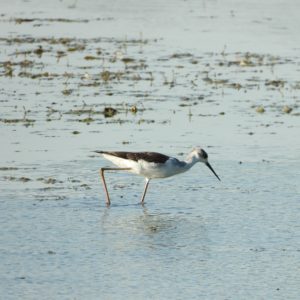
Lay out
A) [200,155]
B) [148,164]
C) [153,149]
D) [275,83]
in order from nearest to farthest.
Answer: [148,164]
[200,155]
[153,149]
[275,83]

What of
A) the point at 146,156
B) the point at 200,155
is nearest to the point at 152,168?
the point at 146,156

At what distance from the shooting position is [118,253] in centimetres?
1027

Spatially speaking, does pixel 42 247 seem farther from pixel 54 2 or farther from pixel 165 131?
pixel 54 2

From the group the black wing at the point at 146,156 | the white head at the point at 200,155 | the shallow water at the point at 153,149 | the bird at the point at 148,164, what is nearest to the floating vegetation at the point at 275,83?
the shallow water at the point at 153,149

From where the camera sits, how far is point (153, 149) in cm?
1485

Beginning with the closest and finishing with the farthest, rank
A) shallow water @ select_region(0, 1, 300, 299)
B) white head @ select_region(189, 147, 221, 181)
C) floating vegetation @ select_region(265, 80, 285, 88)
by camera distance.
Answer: shallow water @ select_region(0, 1, 300, 299) → white head @ select_region(189, 147, 221, 181) → floating vegetation @ select_region(265, 80, 285, 88)

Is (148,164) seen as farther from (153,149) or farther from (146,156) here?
(153,149)

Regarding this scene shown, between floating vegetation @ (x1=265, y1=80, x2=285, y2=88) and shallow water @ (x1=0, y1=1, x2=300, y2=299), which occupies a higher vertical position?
floating vegetation @ (x1=265, y1=80, x2=285, y2=88)

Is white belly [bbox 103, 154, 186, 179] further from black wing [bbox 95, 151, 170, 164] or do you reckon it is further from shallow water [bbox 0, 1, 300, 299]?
shallow water [bbox 0, 1, 300, 299]

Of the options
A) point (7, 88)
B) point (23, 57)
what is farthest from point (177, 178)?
point (23, 57)

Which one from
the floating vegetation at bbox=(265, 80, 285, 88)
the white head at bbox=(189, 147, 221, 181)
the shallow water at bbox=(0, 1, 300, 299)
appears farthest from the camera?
the floating vegetation at bbox=(265, 80, 285, 88)

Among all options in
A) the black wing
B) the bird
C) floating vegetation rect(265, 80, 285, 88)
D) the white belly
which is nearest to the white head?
the bird

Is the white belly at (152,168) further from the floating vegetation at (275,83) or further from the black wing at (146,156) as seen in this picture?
the floating vegetation at (275,83)

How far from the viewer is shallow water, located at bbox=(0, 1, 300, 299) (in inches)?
380
